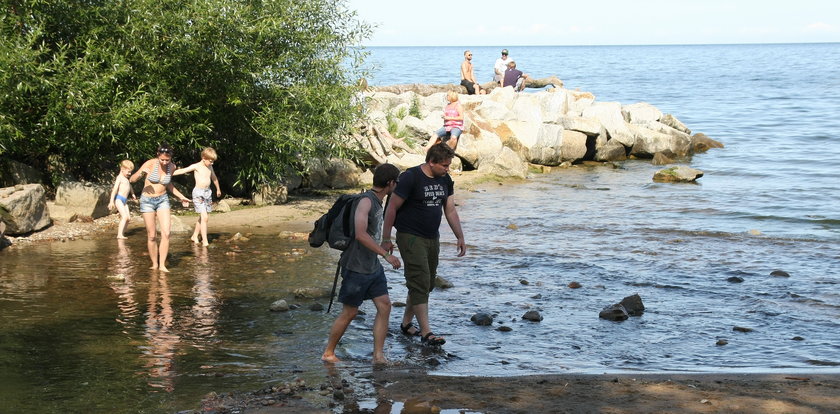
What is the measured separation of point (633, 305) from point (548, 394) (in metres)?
3.48

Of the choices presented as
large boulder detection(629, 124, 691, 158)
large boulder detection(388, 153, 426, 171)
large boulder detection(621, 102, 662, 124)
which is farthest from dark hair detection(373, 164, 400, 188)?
large boulder detection(621, 102, 662, 124)

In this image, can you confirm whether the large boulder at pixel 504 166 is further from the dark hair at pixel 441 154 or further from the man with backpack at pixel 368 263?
the man with backpack at pixel 368 263

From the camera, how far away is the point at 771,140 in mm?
34656

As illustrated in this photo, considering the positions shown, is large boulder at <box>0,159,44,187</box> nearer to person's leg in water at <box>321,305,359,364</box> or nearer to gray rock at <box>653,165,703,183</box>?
person's leg in water at <box>321,305,359,364</box>

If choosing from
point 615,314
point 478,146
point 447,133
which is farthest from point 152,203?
point 478,146

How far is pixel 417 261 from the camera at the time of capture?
8484 mm

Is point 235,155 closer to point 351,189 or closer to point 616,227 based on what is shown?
point 351,189

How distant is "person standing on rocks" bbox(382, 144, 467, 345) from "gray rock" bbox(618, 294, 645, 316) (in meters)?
2.72

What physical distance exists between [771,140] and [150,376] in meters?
31.7

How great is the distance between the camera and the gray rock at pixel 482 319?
963 centimetres

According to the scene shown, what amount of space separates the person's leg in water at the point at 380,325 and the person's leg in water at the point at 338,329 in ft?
0.65

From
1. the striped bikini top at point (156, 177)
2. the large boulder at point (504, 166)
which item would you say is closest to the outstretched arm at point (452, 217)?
the striped bikini top at point (156, 177)

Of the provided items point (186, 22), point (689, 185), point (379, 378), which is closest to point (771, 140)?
point (689, 185)

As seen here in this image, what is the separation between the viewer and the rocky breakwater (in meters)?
22.6
